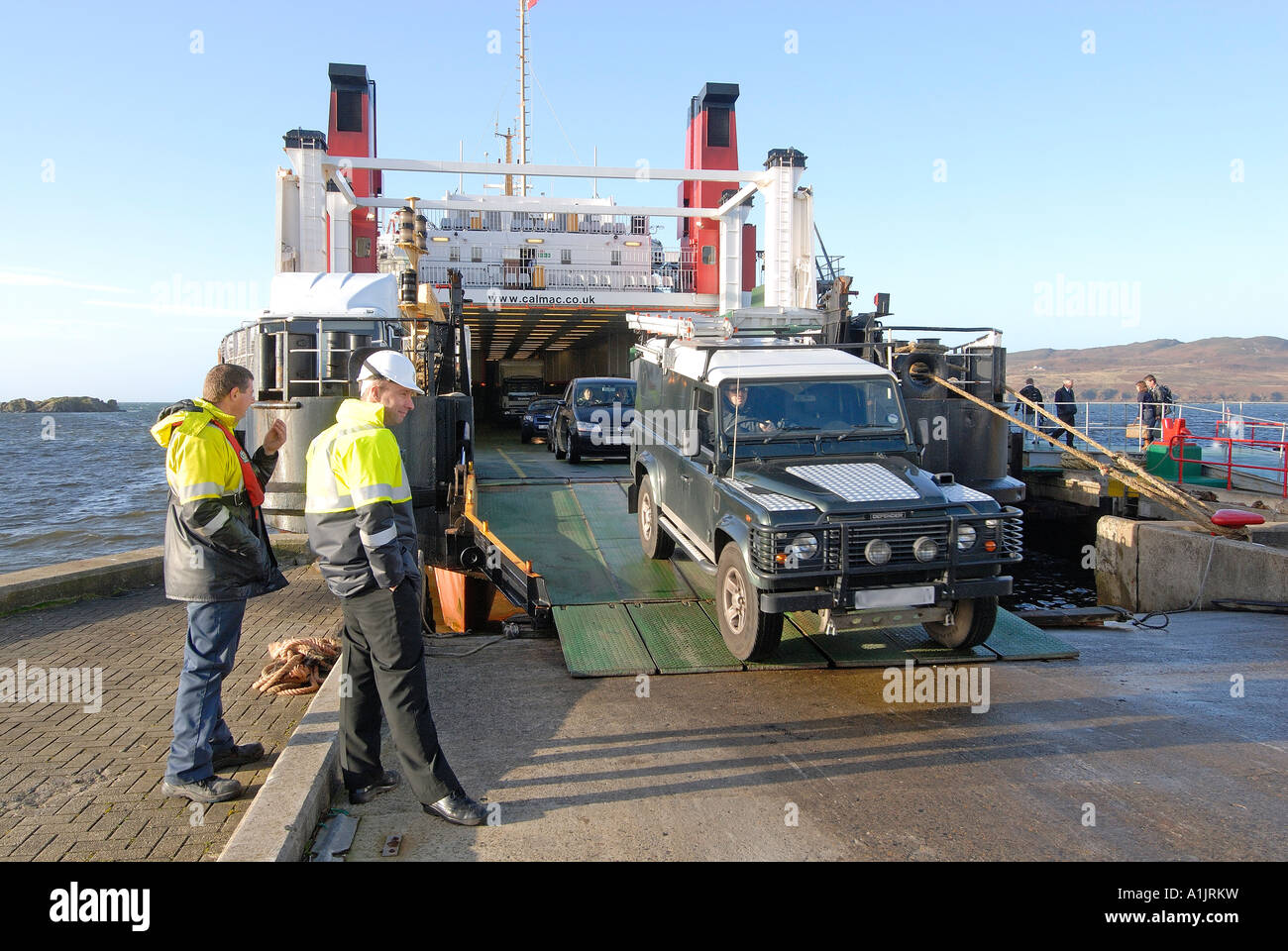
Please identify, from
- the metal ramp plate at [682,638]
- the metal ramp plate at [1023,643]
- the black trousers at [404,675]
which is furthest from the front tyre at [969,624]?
the black trousers at [404,675]

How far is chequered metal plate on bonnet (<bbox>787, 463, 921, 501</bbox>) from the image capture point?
21.9ft

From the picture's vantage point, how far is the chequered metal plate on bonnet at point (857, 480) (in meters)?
6.66


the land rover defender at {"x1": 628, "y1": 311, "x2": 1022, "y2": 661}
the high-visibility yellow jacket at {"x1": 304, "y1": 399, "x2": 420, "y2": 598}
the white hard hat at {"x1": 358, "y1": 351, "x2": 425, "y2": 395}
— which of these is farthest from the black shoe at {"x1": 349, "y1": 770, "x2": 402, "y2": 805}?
the land rover defender at {"x1": 628, "y1": 311, "x2": 1022, "y2": 661}

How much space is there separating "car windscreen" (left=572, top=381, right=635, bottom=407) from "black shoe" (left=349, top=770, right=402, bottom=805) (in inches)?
464

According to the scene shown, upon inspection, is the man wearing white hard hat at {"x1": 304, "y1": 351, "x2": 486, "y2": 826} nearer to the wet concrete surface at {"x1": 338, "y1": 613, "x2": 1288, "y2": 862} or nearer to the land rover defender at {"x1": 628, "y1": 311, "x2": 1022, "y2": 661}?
the wet concrete surface at {"x1": 338, "y1": 613, "x2": 1288, "y2": 862}

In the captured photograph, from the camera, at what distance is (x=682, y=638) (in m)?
7.55

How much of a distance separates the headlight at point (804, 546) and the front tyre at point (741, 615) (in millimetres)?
454

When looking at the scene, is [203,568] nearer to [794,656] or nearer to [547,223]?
[794,656]

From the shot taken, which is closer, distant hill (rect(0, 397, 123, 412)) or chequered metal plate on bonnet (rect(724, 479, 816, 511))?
chequered metal plate on bonnet (rect(724, 479, 816, 511))

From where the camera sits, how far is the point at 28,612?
30.4 feet

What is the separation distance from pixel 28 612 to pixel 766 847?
8.42 meters

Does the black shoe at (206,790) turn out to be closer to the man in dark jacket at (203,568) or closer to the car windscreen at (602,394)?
the man in dark jacket at (203,568)

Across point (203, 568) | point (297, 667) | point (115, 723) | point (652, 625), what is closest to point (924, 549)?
point (652, 625)
